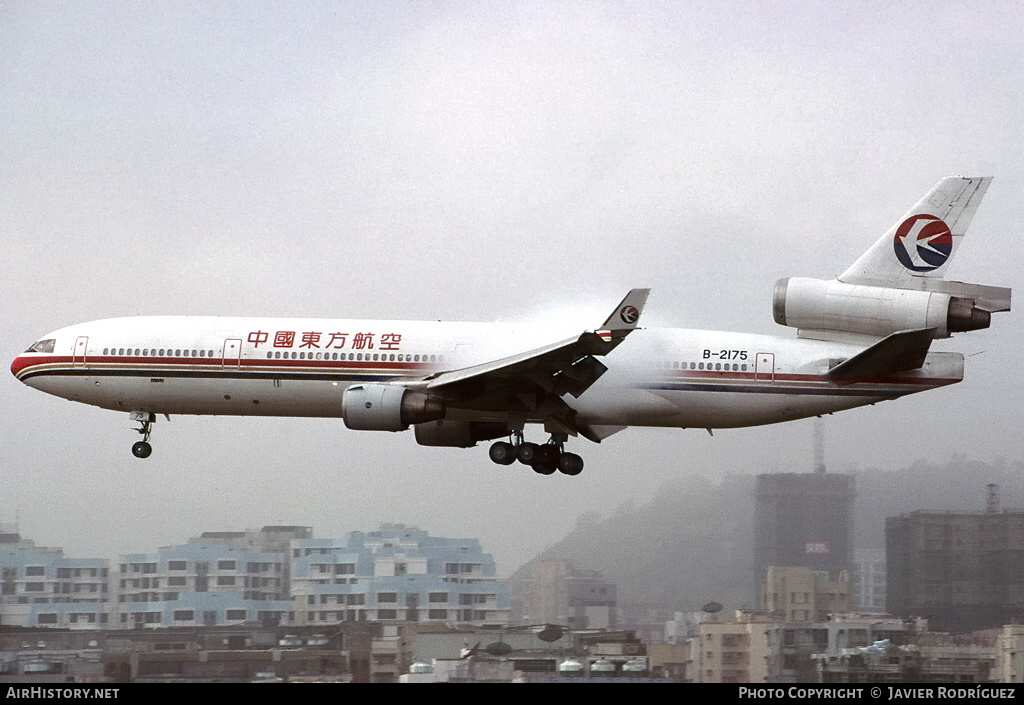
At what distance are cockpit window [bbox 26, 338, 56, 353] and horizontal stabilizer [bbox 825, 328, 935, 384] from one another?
24.3 m

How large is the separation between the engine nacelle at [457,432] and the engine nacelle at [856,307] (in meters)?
9.85

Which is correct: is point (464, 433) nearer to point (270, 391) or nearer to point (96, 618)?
point (270, 391)

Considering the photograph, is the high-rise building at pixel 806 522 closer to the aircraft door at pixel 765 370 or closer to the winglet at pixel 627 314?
the aircraft door at pixel 765 370

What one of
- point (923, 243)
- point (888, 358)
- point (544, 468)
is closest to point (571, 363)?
point (544, 468)

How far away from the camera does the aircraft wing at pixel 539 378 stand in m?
34.4

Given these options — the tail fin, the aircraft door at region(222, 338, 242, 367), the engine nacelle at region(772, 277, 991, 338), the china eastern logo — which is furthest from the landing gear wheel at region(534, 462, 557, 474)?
the china eastern logo

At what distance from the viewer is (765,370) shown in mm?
37719

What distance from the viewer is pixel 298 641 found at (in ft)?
142

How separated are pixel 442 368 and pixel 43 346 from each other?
529 inches

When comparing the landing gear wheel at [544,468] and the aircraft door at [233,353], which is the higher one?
the aircraft door at [233,353]

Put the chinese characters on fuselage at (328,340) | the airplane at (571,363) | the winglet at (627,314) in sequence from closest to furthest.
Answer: the winglet at (627,314) → the airplane at (571,363) → the chinese characters on fuselage at (328,340)

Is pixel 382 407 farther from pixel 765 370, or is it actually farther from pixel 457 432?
pixel 765 370

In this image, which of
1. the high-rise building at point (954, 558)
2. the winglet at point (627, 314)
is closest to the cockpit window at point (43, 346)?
the winglet at point (627, 314)
